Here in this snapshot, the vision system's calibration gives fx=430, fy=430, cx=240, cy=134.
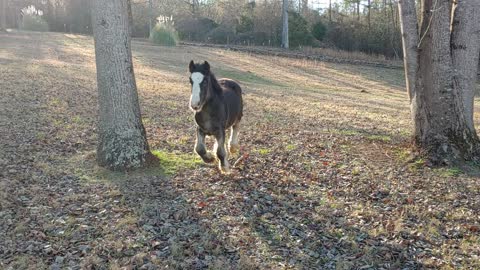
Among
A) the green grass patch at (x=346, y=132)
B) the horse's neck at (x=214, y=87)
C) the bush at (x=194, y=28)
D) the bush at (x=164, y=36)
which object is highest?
the bush at (x=194, y=28)

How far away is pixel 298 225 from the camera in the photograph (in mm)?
6184

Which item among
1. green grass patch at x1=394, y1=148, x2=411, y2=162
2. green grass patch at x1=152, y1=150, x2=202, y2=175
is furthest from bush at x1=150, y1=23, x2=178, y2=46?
green grass patch at x1=394, y1=148, x2=411, y2=162

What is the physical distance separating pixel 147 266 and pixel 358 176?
4.53 meters

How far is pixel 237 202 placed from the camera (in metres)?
6.84

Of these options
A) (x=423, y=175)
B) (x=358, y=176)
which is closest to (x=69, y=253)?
(x=358, y=176)

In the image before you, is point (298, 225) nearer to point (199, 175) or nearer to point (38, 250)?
point (199, 175)

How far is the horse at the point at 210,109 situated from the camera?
686 cm

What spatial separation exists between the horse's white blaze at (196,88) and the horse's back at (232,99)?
134 centimetres

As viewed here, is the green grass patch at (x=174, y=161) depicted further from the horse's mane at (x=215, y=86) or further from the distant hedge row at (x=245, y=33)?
the distant hedge row at (x=245, y=33)

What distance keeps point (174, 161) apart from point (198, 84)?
2.26m

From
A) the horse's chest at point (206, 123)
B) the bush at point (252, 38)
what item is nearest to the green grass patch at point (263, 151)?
the horse's chest at point (206, 123)

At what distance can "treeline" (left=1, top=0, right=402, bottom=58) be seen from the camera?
47.6 metres

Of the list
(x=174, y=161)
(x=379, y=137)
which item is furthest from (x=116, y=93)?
(x=379, y=137)

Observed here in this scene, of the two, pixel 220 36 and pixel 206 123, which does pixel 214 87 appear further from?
pixel 220 36
